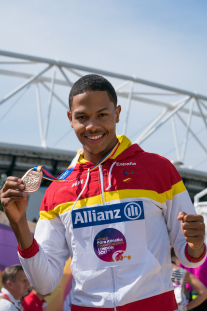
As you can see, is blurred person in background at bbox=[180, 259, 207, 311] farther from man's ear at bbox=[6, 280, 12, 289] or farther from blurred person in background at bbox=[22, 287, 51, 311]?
man's ear at bbox=[6, 280, 12, 289]

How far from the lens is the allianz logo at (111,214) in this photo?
191cm

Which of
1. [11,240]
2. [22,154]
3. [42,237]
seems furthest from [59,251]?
[22,154]

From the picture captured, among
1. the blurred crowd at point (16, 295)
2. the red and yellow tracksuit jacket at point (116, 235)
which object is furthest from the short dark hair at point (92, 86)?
the blurred crowd at point (16, 295)

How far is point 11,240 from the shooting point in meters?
5.18

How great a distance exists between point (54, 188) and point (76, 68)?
15.7 metres

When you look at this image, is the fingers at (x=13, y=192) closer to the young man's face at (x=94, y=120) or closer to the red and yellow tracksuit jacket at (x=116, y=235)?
the red and yellow tracksuit jacket at (x=116, y=235)

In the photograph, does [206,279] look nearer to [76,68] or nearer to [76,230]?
[76,230]

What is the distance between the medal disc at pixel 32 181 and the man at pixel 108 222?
0.05m

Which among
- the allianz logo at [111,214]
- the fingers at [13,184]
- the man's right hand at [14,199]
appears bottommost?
the allianz logo at [111,214]

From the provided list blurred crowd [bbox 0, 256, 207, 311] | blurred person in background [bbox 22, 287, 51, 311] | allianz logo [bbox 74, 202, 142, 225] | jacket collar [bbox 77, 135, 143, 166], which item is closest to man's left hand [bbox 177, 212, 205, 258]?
allianz logo [bbox 74, 202, 142, 225]

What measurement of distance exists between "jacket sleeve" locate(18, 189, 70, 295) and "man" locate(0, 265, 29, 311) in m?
2.29

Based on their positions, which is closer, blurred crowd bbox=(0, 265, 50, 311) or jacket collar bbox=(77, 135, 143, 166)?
jacket collar bbox=(77, 135, 143, 166)

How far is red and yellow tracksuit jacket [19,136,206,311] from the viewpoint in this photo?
1814 mm

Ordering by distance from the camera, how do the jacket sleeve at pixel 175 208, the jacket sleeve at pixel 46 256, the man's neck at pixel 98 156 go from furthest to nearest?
the man's neck at pixel 98 156 < the jacket sleeve at pixel 175 208 < the jacket sleeve at pixel 46 256
